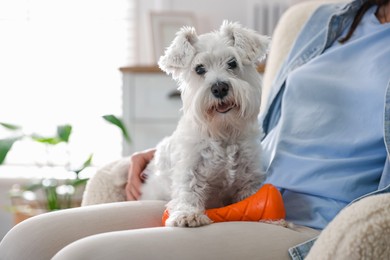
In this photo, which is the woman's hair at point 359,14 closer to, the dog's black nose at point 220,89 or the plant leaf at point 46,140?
the dog's black nose at point 220,89

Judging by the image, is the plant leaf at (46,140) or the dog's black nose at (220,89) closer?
the dog's black nose at (220,89)

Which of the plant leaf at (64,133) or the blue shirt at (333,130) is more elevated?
the blue shirt at (333,130)

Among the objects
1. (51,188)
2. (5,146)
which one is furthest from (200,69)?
(51,188)

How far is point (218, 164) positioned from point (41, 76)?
215 centimetres

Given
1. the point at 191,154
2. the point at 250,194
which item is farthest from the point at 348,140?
the point at 191,154

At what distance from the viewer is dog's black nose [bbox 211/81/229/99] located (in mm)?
1452

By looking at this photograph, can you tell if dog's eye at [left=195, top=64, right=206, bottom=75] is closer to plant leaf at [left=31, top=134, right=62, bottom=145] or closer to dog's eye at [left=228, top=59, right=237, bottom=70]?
dog's eye at [left=228, top=59, right=237, bottom=70]

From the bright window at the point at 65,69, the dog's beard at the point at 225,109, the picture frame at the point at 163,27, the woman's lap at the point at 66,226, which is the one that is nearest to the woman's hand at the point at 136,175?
the woman's lap at the point at 66,226

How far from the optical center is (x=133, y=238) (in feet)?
3.86

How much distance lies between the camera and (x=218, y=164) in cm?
151

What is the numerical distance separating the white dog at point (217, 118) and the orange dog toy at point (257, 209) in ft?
0.18

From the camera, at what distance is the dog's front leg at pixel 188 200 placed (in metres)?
1.36

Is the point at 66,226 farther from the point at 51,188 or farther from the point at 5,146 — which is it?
the point at 51,188

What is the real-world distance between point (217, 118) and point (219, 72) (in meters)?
0.11
